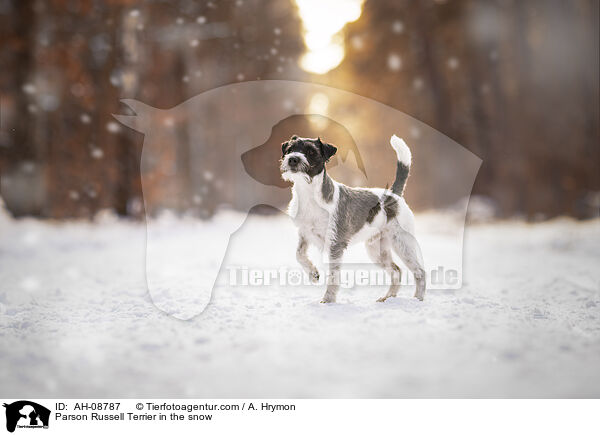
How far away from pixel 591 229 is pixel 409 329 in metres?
9.09

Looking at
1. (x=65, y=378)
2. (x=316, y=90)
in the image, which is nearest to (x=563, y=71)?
(x=316, y=90)

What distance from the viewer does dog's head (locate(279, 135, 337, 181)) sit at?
338 centimetres

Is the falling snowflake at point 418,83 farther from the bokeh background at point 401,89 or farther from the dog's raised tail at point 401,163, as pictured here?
the dog's raised tail at point 401,163

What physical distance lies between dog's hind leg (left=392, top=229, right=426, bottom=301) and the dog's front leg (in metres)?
0.54

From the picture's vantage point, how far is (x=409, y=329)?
10.3 feet

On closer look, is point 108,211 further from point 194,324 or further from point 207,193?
point 194,324

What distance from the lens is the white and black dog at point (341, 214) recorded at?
350 cm

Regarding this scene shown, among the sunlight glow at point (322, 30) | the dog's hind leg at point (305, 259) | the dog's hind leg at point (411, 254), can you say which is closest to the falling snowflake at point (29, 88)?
the sunlight glow at point (322, 30)

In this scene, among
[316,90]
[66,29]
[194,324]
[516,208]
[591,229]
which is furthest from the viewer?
[516,208]

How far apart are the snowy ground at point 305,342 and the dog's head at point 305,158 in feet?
4.16

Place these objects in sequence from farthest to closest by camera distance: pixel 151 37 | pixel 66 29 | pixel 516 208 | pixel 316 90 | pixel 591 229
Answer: pixel 516 208 < pixel 66 29 < pixel 151 37 < pixel 591 229 < pixel 316 90
